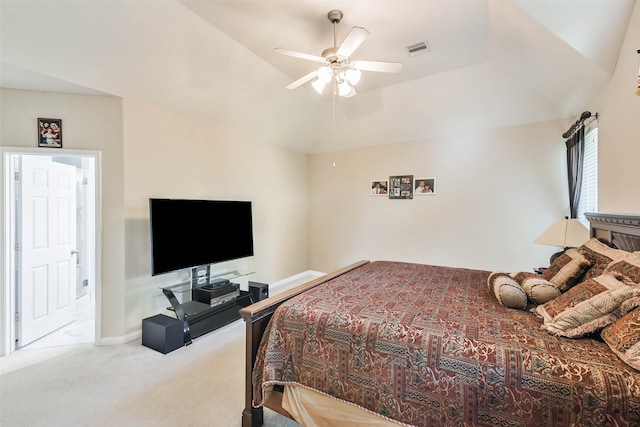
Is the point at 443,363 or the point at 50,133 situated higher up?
the point at 50,133

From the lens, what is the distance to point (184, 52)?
2811 millimetres

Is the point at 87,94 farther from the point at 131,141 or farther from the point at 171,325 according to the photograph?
the point at 171,325

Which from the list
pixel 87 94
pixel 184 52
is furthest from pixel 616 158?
pixel 87 94

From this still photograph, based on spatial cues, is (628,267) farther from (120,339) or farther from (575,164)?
(120,339)

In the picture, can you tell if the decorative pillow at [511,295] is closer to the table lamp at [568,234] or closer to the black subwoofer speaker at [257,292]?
the table lamp at [568,234]

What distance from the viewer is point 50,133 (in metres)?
2.81

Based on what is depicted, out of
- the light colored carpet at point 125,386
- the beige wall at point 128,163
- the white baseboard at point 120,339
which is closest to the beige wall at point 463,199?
the beige wall at point 128,163

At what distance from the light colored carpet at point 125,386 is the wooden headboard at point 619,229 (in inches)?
108

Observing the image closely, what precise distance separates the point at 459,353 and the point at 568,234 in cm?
233

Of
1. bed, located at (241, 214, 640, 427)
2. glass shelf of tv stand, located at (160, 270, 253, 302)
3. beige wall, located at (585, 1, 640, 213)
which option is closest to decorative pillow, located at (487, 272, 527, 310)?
bed, located at (241, 214, 640, 427)

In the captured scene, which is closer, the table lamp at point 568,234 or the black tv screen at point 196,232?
the table lamp at point 568,234

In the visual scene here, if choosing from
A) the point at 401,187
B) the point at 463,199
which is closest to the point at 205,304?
the point at 401,187

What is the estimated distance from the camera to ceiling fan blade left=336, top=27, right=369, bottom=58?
198 cm

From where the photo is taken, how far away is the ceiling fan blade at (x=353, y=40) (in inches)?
78.1
